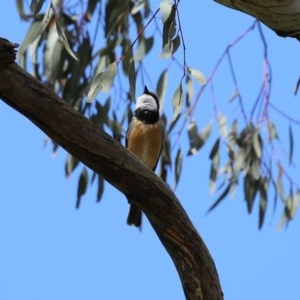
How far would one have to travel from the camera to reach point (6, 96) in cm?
239

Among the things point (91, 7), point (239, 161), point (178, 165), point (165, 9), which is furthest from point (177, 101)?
point (239, 161)

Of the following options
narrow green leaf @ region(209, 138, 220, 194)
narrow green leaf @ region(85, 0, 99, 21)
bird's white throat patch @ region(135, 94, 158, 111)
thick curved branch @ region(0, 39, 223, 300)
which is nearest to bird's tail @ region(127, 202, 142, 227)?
narrow green leaf @ region(209, 138, 220, 194)

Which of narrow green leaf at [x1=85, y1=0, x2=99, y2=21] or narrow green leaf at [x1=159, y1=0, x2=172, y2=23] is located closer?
narrow green leaf at [x1=159, y1=0, x2=172, y2=23]

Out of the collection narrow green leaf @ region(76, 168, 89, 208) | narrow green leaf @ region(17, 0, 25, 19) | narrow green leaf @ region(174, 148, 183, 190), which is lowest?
narrow green leaf @ region(76, 168, 89, 208)

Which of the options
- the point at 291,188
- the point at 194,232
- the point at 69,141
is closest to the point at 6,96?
the point at 69,141

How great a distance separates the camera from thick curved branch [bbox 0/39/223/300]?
94.4 inches

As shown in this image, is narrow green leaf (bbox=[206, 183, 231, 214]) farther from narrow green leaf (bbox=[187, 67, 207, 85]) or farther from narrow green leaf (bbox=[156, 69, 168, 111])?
narrow green leaf (bbox=[187, 67, 207, 85])

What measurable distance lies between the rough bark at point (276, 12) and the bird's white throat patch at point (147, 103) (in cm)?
217

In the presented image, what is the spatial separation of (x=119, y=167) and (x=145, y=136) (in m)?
2.17

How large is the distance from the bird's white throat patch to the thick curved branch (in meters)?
2.20

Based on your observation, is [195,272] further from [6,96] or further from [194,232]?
[6,96]

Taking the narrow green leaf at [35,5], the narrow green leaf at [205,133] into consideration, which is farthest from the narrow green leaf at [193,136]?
the narrow green leaf at [35,5]

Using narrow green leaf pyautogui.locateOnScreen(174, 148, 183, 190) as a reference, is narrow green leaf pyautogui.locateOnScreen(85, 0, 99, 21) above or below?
above

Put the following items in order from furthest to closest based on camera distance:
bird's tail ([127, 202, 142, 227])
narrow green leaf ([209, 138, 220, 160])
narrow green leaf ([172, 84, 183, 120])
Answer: narrow green leaf ([209, 138, 220, 160]) → bird's tail ([127, 202, 142, 227]) → narrow green leaf ([172, 84, 183, 120])
